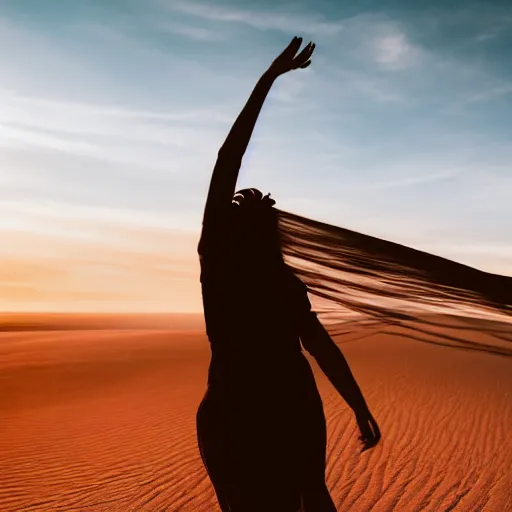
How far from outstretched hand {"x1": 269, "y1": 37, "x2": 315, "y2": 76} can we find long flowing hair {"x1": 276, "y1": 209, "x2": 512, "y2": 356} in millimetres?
929

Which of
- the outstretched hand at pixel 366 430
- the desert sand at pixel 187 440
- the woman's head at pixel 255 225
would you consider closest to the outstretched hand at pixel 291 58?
the woman's head at pixel 255 225

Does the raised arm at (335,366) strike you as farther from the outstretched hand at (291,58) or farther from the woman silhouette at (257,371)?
the outstretched hand at (291,58)

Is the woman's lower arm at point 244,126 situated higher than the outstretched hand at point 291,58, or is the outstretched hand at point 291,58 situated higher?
the outstretched hand at point 291,58

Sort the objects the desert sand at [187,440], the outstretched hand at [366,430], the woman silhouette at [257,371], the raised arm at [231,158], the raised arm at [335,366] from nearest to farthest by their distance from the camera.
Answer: the raised arm at [231,158], the woman silhouette at [257,371], the raised arm at [335,366], the outstretched hand at [366,430], the desert sand at [187,440]

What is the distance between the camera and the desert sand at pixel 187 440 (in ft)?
24.8

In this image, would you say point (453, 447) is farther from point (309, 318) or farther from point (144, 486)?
point (309, 318)

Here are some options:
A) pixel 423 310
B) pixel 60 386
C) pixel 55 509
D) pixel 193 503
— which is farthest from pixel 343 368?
pixel 60 386

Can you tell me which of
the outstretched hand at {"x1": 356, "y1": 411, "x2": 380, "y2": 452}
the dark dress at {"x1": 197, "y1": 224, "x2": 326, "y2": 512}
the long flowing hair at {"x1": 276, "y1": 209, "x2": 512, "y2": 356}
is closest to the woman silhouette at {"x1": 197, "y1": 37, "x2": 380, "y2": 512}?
the dark dress at {"x1": 197, "y1": 224, "x2": 326, "y2": 512}

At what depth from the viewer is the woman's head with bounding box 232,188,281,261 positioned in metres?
2.11

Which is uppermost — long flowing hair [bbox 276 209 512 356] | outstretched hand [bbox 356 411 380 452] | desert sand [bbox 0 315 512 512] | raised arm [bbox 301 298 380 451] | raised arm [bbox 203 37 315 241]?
raised arm [bbox 203 37 315 241]

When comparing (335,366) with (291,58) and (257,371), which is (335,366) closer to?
(257,371)

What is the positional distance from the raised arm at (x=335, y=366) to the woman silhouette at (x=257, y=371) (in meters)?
0.02

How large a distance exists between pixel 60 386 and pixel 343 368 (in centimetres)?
1619

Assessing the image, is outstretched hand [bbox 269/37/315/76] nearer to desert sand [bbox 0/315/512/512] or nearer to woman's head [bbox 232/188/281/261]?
woman's head [bbox 232/188/281/261]
